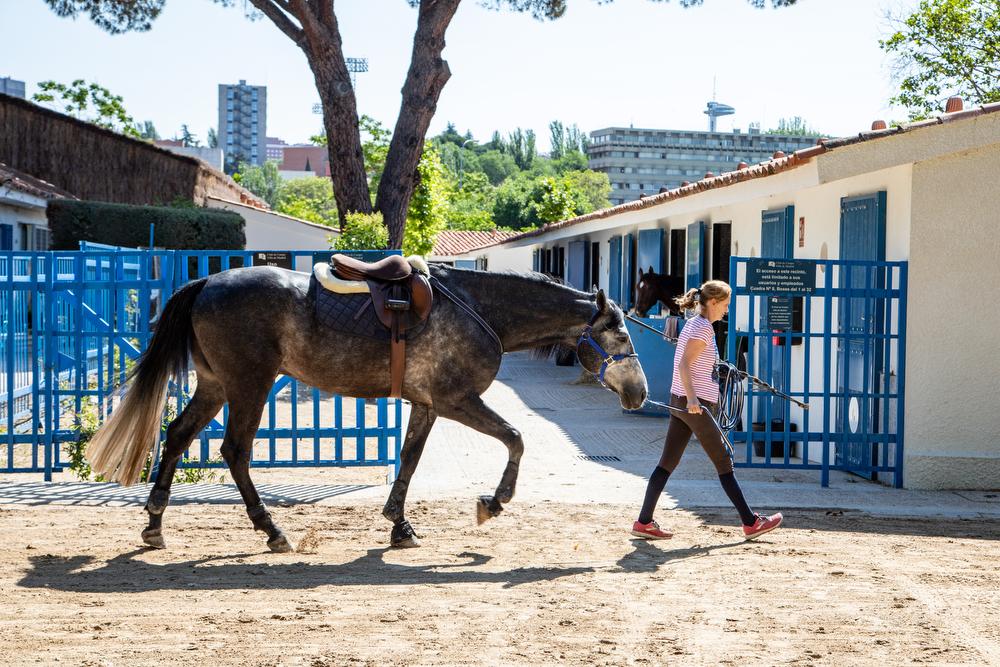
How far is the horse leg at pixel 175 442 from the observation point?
20.1 feet

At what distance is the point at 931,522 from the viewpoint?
7.31m

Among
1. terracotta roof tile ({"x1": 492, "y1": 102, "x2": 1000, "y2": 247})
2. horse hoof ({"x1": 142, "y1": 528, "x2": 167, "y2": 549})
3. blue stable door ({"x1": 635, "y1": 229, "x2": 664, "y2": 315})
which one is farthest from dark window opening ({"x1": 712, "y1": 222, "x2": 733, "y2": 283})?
horse hoof ({"x1": 142, "y1": 528, "x2": 167, "y2": 549})

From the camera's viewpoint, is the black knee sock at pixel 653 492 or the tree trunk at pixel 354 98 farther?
the tree trunk at pixel 354 98

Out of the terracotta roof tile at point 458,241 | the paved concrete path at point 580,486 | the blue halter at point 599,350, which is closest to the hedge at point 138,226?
the paved concrete path at point 580,486

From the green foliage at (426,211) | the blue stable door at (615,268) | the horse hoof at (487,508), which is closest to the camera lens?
the horse hoof at (487,508)

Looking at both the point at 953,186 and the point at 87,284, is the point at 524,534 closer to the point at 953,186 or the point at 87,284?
the point at 87,284

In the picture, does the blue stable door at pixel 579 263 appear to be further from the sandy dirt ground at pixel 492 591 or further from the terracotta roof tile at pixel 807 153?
the sandy dirt ground at pixel 492 591

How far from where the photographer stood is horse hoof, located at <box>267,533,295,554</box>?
6113 millimetres

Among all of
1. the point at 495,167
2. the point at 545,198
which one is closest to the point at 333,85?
the point at 545,198

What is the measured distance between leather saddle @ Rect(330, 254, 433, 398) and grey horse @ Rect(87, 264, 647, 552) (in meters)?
0.08

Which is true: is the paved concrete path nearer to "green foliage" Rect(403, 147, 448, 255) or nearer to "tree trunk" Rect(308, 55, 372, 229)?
"tree trunk" Rect(308, 55, 372, 229)

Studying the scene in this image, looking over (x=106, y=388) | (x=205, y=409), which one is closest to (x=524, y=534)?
(x=205, y=409)

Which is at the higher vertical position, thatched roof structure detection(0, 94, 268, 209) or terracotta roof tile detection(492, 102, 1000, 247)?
thatched roof structure detection(0, 94, 268, 209)

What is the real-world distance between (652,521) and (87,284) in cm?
469
